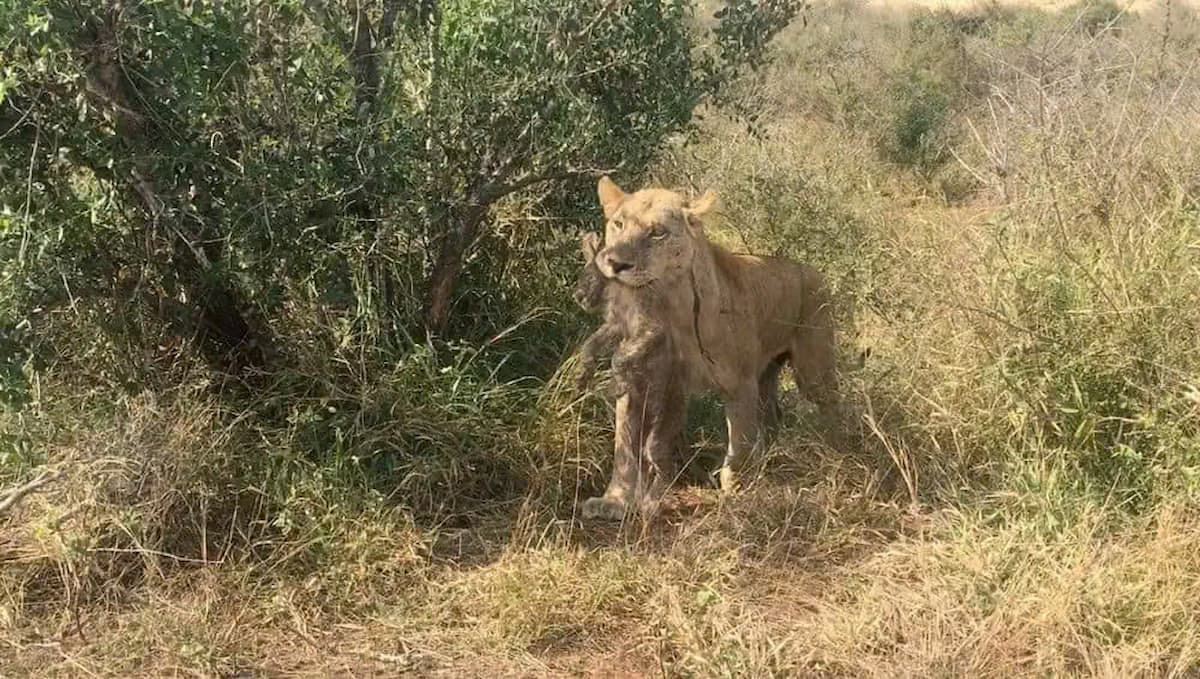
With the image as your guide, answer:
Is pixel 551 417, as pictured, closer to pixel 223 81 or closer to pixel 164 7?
pixel 223 81

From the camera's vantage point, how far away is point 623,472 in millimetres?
4660

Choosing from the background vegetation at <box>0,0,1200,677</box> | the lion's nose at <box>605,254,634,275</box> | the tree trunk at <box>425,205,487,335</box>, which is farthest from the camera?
the tree trunk at <box>425,205,487,335</box>

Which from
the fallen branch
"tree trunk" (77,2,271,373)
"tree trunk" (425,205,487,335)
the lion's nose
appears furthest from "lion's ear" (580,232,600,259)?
the fallen branch

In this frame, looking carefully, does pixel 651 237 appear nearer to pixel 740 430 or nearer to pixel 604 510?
pixel 740 430

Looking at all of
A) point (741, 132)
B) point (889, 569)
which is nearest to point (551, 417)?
point (889, 569)

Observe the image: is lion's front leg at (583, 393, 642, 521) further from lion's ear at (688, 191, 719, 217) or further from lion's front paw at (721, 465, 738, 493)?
lion's ear at (688, 191, 719, 217)

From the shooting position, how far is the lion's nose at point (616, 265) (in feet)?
13.5

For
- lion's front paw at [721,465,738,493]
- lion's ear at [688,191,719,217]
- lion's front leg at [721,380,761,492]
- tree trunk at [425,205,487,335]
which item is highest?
lion's ear at [688,191,719,217]

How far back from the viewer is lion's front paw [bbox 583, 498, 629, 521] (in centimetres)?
458

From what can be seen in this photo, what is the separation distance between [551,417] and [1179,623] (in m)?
2.55

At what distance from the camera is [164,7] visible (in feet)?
12.5

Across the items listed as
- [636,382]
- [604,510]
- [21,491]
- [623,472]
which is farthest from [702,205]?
[21,491]

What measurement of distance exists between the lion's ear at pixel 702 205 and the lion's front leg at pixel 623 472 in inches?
31.0

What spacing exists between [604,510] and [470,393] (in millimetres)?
812
